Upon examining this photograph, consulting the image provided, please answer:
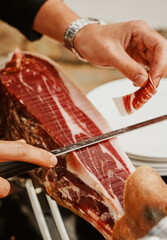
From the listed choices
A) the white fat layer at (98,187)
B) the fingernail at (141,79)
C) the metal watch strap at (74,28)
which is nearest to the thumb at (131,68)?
the fingernail at (141,79)

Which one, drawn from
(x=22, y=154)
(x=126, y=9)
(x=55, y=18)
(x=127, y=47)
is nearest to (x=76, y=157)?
(x=22, y=154)

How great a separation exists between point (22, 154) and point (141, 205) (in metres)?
0.39

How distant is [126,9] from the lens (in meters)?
3.29

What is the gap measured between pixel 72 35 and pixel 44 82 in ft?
1.07

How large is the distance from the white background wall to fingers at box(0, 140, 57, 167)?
2790mm

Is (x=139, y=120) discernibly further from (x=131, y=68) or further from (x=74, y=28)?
(x=74, y=28)

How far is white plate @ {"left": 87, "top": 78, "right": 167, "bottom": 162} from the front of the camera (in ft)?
3.70

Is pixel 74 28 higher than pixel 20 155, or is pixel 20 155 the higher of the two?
pixel 74 28

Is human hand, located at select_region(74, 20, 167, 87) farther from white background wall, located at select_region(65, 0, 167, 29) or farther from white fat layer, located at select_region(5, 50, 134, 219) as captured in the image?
white background wall, located at select_region(65, 0, 167, 29)

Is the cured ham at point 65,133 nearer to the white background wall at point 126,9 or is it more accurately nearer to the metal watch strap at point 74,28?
the metal watch strap at point 74,28

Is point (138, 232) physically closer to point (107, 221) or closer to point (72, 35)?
point (107, 221)

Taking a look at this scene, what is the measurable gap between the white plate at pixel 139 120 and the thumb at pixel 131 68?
16 centimetres

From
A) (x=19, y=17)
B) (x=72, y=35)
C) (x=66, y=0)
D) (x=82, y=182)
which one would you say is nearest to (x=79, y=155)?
(x=82, y=182)

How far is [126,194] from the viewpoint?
0.85 meters
